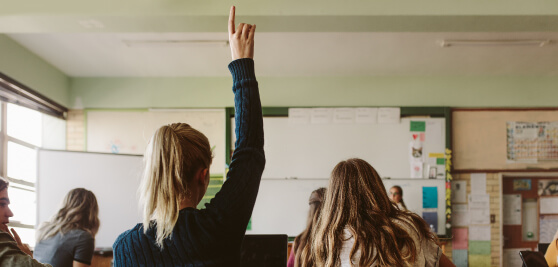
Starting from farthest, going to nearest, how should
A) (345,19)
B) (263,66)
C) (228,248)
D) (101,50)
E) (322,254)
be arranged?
(263,66), (101,50), (345,19), (322,254), (228,248)

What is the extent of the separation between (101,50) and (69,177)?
4.26 feet

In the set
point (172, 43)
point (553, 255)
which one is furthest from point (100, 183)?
point (553, 255)

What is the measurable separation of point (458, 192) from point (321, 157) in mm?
1675

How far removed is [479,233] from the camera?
5.65 metres

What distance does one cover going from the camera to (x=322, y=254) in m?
1.80

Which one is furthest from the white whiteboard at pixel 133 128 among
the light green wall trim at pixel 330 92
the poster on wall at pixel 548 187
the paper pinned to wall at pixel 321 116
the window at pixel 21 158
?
the poster on wall at pixel 548 187

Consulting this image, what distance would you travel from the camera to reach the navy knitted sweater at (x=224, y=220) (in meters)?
0.92

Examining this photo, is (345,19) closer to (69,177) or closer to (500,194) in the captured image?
(69,177)

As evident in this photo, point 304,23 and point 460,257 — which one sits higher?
point 304,23

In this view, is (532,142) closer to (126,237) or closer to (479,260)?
(479,260)

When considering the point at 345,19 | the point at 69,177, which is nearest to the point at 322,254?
the point at 345,19

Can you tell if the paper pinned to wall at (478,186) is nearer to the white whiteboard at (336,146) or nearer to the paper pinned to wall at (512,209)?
the paper pinned to wall at (512,209)

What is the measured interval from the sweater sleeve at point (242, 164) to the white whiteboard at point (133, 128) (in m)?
4.69

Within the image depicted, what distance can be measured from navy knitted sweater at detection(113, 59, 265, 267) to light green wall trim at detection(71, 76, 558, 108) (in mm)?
4744
